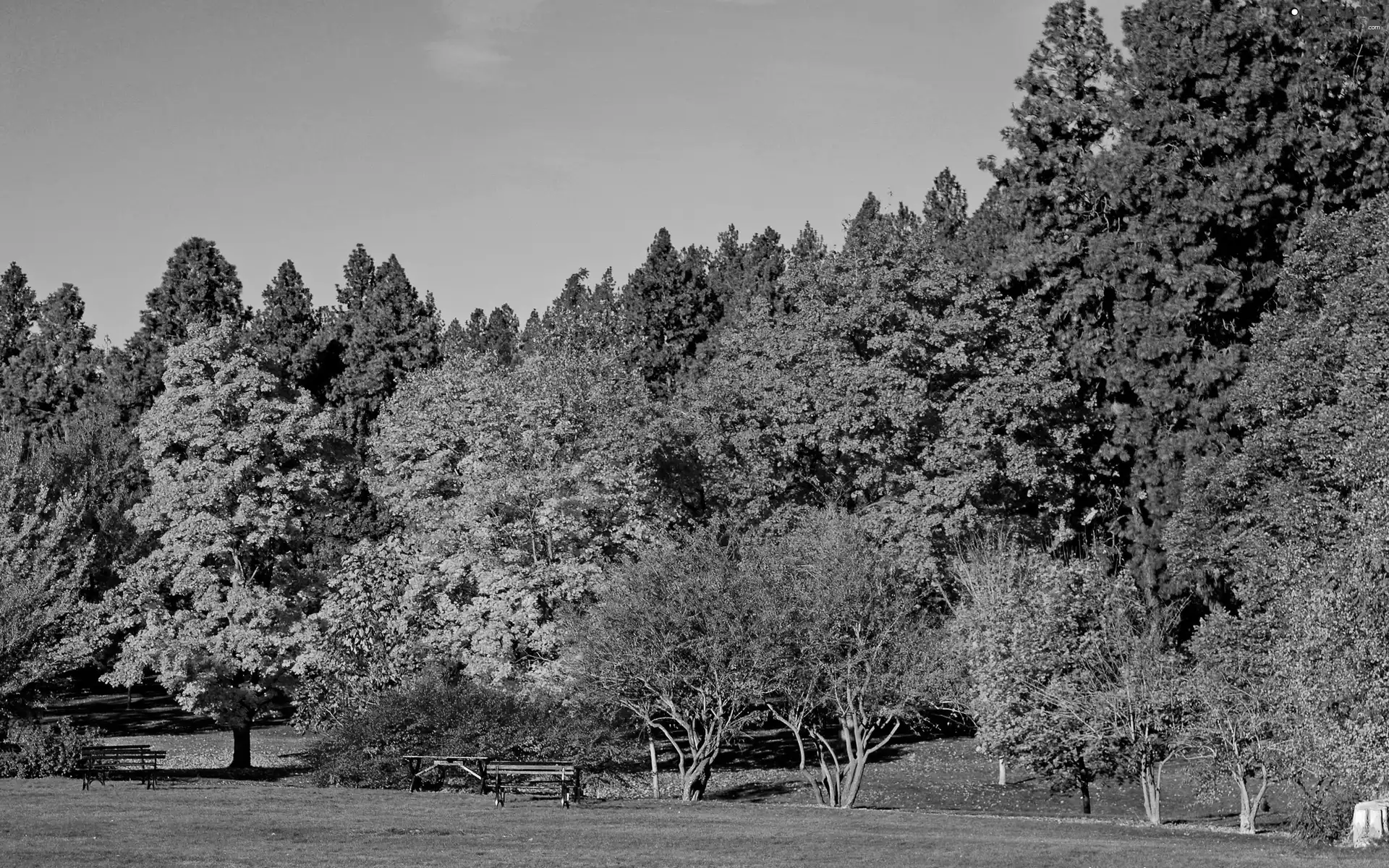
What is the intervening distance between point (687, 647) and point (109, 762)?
1492 centimetres

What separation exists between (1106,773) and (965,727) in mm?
19365

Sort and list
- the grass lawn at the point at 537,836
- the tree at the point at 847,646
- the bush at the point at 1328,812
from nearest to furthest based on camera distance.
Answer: the grass lawn at the point at 537,836
the bush at the point at 1328,812
the tree at the point at 847,646

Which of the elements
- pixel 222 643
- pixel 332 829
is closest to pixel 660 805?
pixel 332 829

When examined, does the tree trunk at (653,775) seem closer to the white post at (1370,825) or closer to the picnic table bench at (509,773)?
the picnic table bench at (509,773)

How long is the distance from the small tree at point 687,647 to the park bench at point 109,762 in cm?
1074

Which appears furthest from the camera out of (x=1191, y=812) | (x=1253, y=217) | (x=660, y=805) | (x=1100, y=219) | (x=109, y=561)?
(x=109, y=561)

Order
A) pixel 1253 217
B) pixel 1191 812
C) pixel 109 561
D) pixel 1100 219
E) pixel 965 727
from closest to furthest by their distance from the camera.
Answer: pixel 1191 812 → pixel 1253 217 → pixel 1100 219 → pixel 965 727 → pixel 109 561

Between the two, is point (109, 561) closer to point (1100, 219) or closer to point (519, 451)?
point (519, 451)

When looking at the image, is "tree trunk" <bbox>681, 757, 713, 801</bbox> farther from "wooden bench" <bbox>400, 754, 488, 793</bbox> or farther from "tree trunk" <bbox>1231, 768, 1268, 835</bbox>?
"tree trunk" <bbox>1231, 768, 1268, 835</bbox>

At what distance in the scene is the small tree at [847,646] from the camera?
3678 cm

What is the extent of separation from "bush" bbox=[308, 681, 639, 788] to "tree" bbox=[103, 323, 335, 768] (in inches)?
295

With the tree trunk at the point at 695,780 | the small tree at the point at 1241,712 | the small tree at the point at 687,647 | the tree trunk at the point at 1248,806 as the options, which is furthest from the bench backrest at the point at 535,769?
the tree trunk at the point at 1248,806

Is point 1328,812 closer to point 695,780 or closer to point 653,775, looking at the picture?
point 695,780

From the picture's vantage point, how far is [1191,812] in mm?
39562
